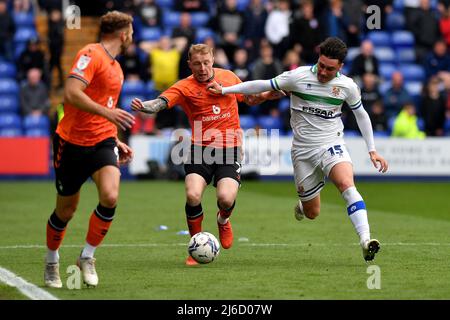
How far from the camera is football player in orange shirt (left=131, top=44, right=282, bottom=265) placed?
445 inches

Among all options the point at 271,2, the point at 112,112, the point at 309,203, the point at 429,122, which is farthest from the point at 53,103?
the point at 112,112

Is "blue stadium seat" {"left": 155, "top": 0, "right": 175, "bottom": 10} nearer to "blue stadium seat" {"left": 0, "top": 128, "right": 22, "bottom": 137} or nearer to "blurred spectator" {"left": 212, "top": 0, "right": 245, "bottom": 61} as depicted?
"blurred spectator" {"left": 212, "top": 0, "right": 245, "bottom": 61}

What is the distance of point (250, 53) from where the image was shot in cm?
2606

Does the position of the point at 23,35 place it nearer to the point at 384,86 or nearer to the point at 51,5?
the point at 51,5

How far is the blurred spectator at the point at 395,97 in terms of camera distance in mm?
26078

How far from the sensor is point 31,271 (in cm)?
1032

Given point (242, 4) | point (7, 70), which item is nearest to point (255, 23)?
point (242, 4)

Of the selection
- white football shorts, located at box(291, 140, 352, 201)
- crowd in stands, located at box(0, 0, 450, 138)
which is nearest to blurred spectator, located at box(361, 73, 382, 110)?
crowd in stands, located at box(0, 0, 450, 138)

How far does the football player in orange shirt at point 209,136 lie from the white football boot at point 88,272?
2140 millimetres

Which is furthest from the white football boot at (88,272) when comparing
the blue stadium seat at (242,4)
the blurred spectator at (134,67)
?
the blue stadium seat at (242,4)

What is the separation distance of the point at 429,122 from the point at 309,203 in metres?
14.3

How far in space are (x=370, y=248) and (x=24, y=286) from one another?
3.25 metres

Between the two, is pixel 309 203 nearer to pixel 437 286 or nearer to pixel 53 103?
pixel 437 286

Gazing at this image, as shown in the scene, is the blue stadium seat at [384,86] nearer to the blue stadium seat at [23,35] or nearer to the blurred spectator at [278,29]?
the blurred spectator at [278,29]
